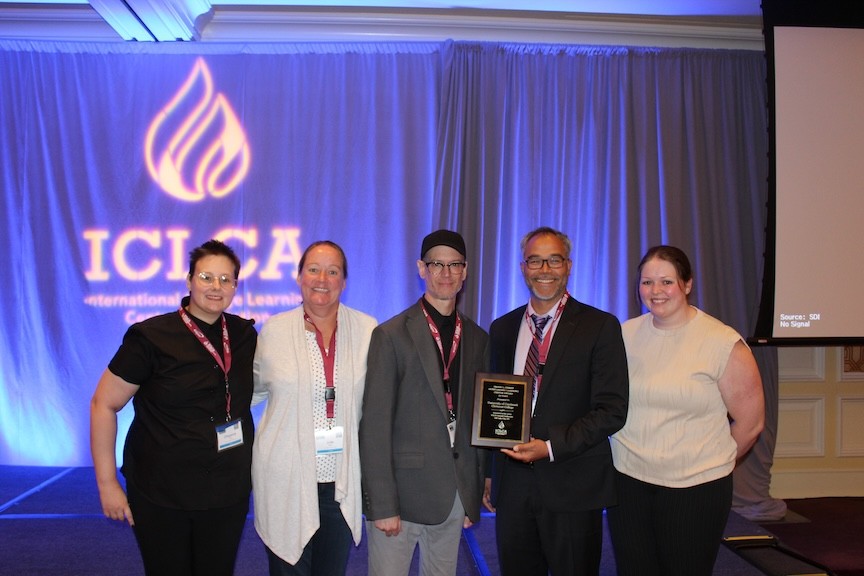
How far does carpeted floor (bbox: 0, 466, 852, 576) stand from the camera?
3215 millimetres

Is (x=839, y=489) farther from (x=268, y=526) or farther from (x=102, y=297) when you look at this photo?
(x=102, y=297)

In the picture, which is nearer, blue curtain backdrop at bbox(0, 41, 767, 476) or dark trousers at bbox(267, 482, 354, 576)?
dark trousers at bbox(267, 482, 354, 576)

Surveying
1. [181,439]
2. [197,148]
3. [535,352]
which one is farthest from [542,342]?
[197,148]

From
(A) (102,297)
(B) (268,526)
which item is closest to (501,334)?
(B) (268,526)

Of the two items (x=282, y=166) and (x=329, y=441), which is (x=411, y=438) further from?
(x=282, y=166)

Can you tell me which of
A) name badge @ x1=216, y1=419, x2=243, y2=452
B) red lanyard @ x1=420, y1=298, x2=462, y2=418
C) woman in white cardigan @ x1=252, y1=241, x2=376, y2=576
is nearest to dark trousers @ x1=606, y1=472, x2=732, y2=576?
red lanyard @ x1=420, y1=298, x2=462, y2=418

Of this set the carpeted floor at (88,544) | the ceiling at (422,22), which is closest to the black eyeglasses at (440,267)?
the carpeted floor at (88,544)

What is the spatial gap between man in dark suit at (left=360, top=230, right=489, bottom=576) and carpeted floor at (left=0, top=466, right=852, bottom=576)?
1.17 m

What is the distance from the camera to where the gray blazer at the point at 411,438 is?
2.20 metres

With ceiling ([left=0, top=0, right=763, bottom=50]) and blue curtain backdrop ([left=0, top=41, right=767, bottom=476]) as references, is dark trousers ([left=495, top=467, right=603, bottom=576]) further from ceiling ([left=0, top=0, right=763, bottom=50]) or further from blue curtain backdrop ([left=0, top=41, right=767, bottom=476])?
ceiling ([left=0, top=0, right=763, bottom=50])

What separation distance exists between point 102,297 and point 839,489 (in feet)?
21.0

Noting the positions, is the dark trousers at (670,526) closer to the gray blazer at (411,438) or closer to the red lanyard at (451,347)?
the gray blazer at (411,438)

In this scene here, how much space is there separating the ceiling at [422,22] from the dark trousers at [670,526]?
372 centimetres

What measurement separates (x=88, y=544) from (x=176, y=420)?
1.99 m
